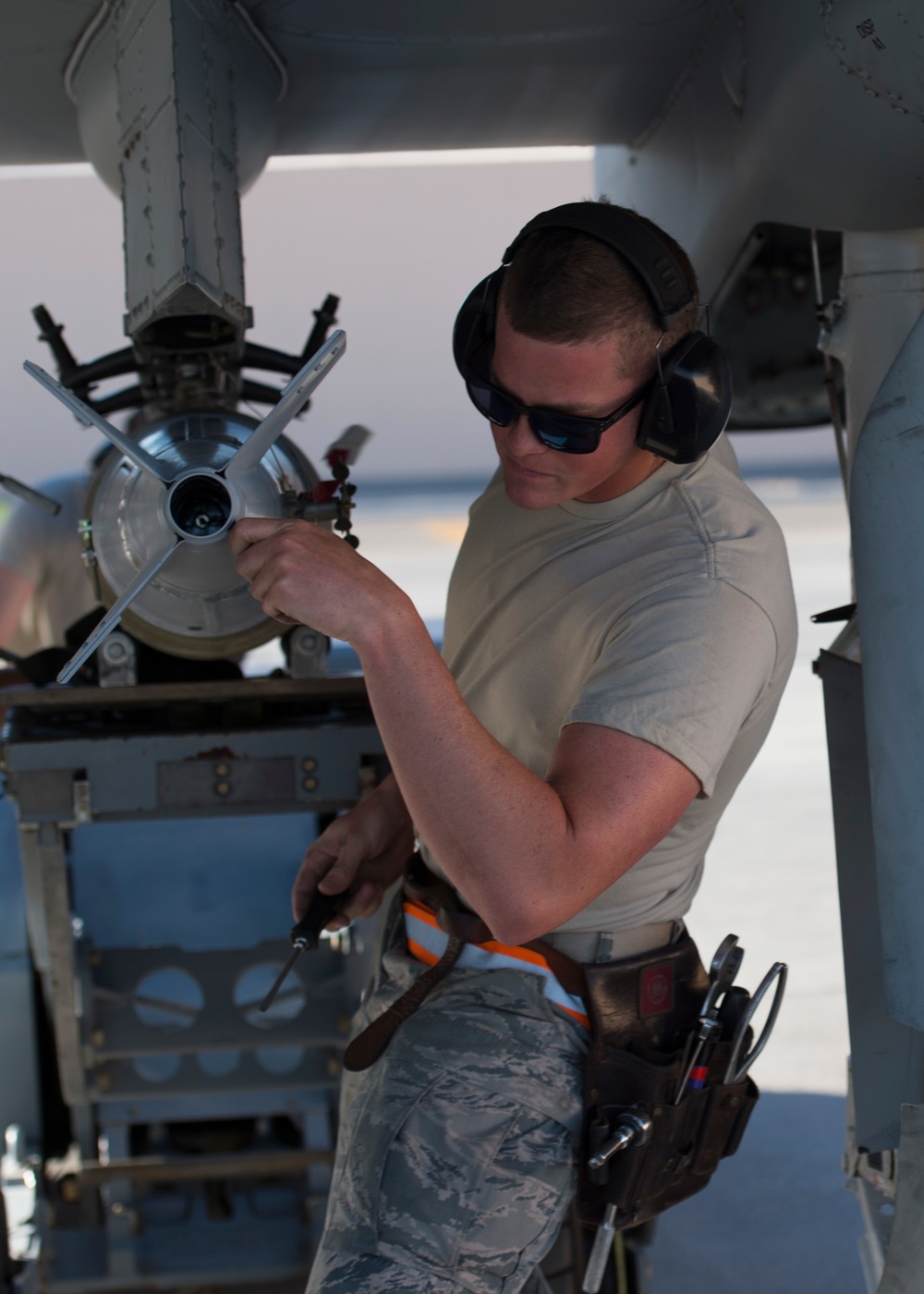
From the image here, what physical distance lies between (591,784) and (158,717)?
1133 mm

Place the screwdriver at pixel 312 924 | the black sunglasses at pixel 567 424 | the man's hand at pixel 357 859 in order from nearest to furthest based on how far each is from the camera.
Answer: the black sunglasses at pixel 567 424 → the screwdriver at pixel 312 924 → the man's hand at pixel 357 859

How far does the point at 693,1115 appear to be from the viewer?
160 centimetres

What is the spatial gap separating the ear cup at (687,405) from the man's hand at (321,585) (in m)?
0.31

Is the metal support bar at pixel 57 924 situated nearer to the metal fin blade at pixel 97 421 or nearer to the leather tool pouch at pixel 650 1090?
the metal fin blade at pixel 97 421

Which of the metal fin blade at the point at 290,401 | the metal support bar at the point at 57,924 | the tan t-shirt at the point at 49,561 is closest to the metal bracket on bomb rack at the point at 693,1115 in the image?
the metal fin blade at the point at 290,401

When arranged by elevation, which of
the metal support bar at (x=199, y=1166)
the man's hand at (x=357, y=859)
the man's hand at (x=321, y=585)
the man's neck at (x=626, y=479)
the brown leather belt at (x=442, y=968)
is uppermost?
the man's neck at (x=626, y=479)

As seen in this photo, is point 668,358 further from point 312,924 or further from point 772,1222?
point 772,1222

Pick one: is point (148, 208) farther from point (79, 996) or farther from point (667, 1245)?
point (667, 1245)

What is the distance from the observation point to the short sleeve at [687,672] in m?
1.23

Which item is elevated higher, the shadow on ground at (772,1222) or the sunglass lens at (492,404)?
the sunglass lens at (492,404)

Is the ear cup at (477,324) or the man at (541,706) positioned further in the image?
the ear cup at (477,324)

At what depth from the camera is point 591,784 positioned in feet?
3.98

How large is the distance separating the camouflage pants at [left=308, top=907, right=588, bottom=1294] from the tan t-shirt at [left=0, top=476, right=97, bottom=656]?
1.84m

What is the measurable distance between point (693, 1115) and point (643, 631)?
2.18ft
